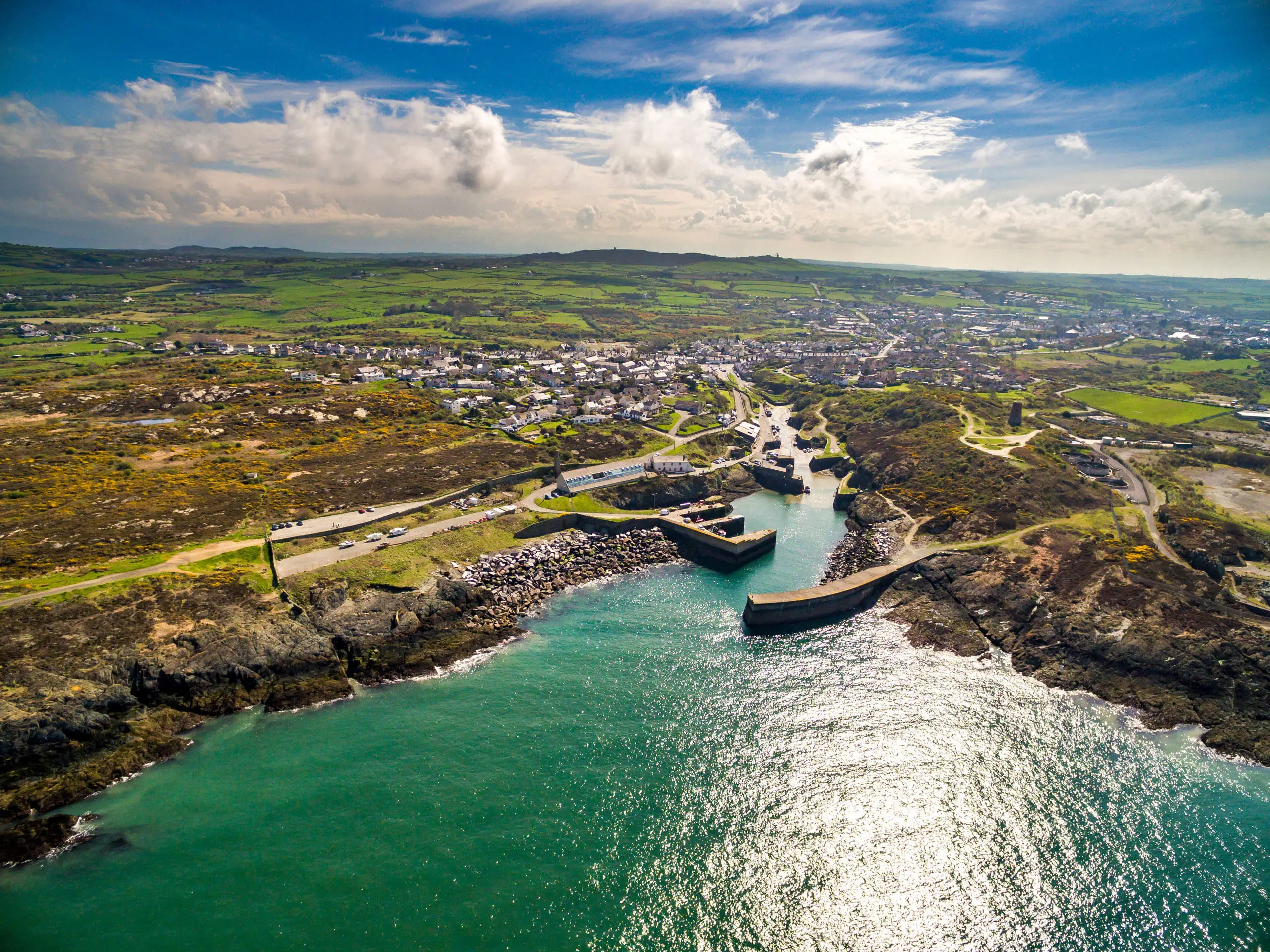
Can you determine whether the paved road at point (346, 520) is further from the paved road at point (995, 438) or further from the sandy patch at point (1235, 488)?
the sandy patch at point (1235, 488)

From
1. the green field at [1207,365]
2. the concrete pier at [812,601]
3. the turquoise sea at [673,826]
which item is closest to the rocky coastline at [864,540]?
the concrete pier at [812,601]

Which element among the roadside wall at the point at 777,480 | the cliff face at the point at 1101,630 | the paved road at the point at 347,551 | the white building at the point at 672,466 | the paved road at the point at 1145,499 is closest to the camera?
the cliff face at the point at 1101,630

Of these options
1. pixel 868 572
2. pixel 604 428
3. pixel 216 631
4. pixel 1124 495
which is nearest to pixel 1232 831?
pixel 868 572

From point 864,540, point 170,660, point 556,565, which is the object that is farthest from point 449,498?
point 864,540

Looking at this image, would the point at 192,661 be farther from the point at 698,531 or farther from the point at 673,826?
the point at 698,531

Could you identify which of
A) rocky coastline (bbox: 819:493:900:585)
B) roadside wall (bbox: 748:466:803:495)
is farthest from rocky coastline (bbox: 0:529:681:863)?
roadside wall (bbox: 748:466:803:495)

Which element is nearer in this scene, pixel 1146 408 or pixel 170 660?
pixel 170 660

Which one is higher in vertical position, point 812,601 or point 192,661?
point 192,661
